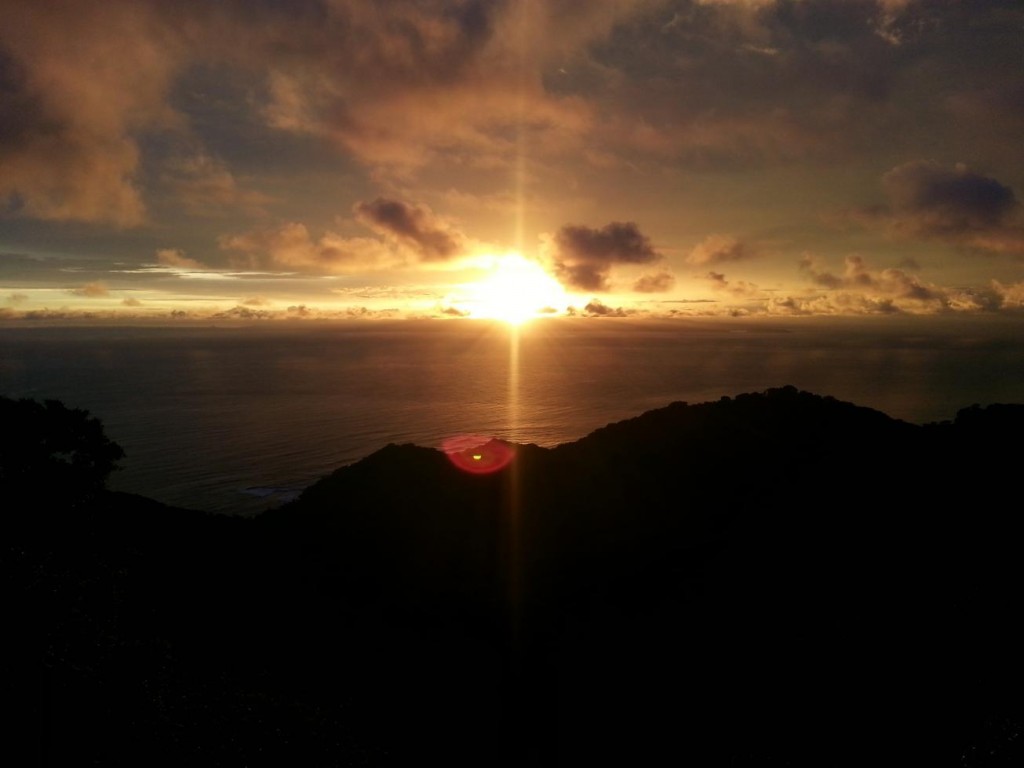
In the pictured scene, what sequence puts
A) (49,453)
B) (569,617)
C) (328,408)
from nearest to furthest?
(569,617), (49,453), (328,408)

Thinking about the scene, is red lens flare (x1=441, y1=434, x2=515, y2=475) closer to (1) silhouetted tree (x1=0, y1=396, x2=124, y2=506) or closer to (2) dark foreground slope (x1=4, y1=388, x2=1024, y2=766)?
(2) dark foreground slope (x1=4, y1=388, x2=1024, y2=766)

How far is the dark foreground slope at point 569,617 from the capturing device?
17781mm

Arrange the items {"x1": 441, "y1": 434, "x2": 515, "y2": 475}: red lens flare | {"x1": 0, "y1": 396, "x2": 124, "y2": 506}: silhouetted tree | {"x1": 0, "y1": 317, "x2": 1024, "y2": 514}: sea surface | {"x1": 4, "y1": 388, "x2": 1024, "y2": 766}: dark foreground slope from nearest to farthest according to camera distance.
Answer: {"x1": 4, "y1": 388, "x2": 1024, "y2": 766}: dark foreground slope
{"x1": 0, "y1": 396, "x2": 124, "y2": 506}: silhouetted tree
{"x1": 441, "y1": 434, "x2": 515, "y2": 475}: red lens flare
{"x1": 0, "y1": 317, "x2": 1024, "y2": 514}: sea surface

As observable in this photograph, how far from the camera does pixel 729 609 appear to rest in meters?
26.3

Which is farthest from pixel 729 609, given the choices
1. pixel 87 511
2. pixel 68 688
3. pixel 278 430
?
pixel 278 430

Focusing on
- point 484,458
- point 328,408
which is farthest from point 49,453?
point 328,408

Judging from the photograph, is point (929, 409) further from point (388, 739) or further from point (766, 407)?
point (388, 739)

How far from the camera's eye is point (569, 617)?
2791cm

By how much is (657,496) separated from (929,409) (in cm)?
12648

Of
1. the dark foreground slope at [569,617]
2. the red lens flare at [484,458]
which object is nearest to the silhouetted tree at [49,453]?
the dark foreground slope at [569,617]

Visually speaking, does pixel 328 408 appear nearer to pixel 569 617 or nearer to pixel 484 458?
Answer: pixel 484 458

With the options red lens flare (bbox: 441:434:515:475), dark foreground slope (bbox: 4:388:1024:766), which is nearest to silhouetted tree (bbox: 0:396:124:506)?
dark foreground slope (bbox: 4:388:1024:766)

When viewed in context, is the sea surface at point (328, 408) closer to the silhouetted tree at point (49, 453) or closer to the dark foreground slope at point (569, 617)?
the dark foreground slope at point (569, 617)

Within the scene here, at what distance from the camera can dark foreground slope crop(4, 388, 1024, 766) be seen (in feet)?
58.3
